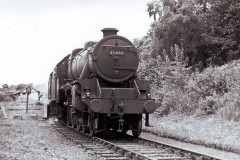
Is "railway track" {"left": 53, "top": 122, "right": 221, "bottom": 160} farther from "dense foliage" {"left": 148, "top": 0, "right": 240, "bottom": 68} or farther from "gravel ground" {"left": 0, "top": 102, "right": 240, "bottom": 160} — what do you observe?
"dense foliage" {"left": 148, "top": 0, "right": 240, "bottom": 68}

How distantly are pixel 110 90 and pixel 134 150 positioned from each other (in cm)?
280

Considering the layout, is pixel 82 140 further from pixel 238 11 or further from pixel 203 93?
pixel 238 11

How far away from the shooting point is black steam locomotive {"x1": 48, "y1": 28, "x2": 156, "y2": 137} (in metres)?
12.2

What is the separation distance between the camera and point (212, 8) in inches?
872

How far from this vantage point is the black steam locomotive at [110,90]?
40.1 ft

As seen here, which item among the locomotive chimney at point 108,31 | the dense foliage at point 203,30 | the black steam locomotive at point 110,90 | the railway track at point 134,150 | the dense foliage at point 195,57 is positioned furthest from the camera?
the dense foliage at point 203,30

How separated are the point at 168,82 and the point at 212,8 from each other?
5.04 meters

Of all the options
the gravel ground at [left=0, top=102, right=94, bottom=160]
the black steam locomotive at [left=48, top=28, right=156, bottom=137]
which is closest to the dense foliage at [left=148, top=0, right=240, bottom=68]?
the black steam locomotive at [left=48, top=28, right=156, bottom=137]

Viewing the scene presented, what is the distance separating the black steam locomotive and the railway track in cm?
59

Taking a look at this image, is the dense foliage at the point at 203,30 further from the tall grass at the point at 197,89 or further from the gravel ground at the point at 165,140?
the gravel ground at the point at 165,140

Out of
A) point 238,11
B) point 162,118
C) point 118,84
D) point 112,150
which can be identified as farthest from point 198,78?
point 112,150

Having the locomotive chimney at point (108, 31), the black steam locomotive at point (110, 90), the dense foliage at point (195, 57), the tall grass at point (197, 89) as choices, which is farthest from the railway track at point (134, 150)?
the dense foliage at point (195, 57)

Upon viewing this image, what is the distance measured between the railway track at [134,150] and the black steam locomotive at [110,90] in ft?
1.92

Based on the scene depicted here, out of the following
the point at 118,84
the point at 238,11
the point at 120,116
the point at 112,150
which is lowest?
the point at 112,150
